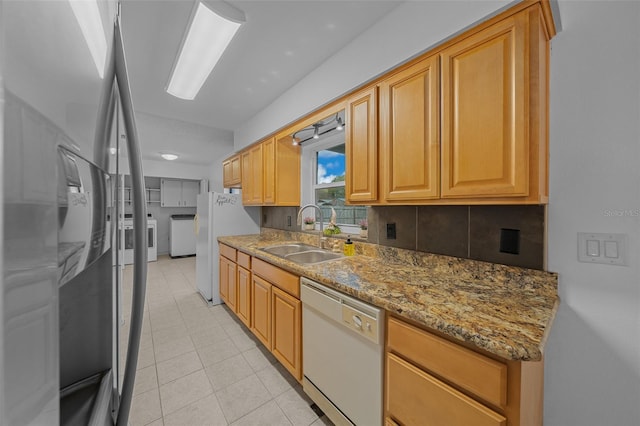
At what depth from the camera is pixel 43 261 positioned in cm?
21

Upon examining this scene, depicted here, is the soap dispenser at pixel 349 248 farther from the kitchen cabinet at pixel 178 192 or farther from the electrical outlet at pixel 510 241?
the kitchen cabinet at pixel 178 192

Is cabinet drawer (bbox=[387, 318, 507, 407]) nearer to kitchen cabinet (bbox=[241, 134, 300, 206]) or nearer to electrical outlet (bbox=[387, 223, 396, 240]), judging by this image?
electrical outlet (bbox=[387, 223, 396, 240])

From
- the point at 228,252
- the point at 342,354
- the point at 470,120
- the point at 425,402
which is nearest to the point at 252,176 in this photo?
the point at 228,252

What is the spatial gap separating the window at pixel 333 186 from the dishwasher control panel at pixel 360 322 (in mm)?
1192

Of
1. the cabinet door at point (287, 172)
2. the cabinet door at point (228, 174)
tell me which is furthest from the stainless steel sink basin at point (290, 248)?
the cabinet door at point (228, 174)

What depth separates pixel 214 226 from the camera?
3.26 m

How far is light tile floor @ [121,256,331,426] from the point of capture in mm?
1502

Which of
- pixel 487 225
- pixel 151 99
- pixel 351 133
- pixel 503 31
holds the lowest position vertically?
pixel 487 225

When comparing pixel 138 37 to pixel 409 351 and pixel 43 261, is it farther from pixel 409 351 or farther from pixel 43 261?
pixel 409 351

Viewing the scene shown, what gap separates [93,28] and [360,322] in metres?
1.23

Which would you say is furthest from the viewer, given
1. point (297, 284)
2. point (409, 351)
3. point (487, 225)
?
point (297, 284)

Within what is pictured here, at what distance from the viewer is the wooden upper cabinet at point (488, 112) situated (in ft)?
3.35

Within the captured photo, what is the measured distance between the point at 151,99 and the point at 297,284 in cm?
253

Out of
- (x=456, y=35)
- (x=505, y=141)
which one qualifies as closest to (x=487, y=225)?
(x=505, y=141)
